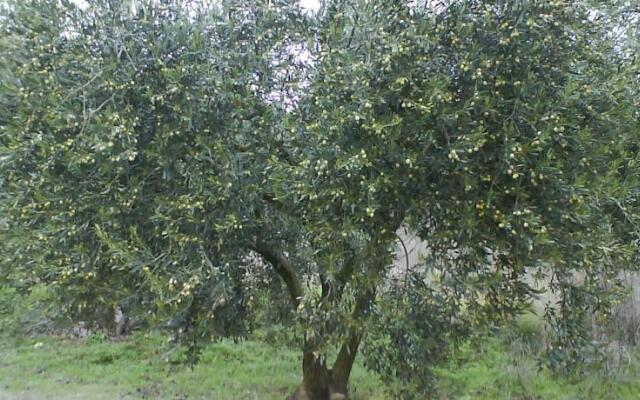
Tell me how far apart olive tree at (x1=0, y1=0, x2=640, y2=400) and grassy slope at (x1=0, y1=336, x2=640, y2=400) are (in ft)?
10.2

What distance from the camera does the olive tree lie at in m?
3.87

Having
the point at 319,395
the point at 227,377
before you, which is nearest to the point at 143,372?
the point at 227,377

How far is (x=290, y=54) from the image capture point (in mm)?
4629

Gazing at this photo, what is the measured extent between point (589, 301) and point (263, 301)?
2823mm

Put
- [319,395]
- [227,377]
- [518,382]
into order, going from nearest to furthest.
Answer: [319,395]
[518,382]
[227,377]

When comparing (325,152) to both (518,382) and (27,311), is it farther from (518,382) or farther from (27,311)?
(518,382)

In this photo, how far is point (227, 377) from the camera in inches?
347

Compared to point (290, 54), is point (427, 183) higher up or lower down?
lower down

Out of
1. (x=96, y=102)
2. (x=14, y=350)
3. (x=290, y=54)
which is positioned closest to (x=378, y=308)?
(x=290, y=54)

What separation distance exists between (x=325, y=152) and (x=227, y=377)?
582cm

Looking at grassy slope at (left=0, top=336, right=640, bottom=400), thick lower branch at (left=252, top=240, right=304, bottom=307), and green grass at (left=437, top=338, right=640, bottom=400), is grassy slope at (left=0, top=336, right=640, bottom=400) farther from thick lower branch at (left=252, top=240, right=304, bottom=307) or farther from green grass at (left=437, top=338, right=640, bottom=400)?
thick lower branch at (left=252, top=240, right=304, bottom=307)

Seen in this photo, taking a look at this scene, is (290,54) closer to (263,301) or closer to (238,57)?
(238,57)

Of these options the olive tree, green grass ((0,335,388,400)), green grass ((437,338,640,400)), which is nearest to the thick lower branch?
the olive tree

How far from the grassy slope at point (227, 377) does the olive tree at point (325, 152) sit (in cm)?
311
